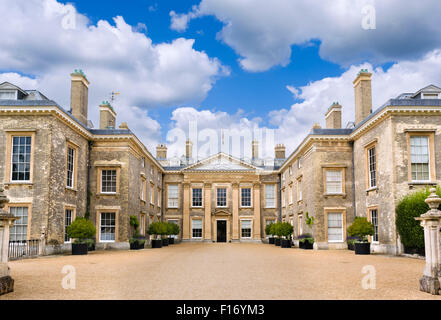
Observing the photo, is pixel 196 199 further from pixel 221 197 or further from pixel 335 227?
pixel 335 227

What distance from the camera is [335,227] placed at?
2575 cm

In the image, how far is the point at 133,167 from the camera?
27625mm

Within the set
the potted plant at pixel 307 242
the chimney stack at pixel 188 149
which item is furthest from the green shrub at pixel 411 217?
the chimney stack at pixel 188 149

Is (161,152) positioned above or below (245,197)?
above

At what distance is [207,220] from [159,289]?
31.9 m

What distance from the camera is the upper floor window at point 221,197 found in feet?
135

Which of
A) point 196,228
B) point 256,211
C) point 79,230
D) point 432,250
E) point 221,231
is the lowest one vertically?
point 221,231

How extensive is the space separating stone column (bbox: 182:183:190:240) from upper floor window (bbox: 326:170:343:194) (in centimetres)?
1804

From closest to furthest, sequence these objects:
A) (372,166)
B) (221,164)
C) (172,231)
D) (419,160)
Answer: (419,160)
(372,166)
(172,231)
(221,164)

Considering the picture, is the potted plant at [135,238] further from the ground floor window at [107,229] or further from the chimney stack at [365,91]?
the chimney stack at [365,91]

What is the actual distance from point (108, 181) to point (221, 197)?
16.8 metres

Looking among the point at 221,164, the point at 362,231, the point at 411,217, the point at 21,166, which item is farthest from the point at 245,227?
the point at 21,166
